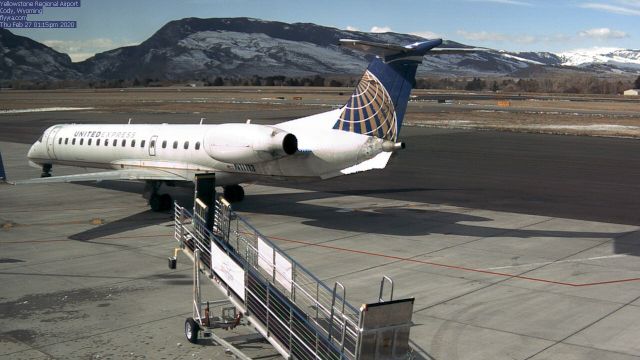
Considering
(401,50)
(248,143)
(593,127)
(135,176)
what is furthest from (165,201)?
(593,127)

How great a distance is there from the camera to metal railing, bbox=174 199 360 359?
10.7m

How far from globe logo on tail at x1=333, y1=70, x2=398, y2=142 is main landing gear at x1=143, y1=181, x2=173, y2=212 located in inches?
288

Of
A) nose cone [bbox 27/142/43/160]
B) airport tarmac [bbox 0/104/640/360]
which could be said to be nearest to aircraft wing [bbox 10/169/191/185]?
airport tarmac [bbox 0/104/640/360]

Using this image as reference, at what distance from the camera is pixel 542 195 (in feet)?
103

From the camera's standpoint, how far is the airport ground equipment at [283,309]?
1017 centimetres

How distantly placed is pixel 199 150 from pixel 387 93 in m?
7.58

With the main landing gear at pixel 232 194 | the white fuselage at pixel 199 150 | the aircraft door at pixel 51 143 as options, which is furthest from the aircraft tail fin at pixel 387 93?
the aircraft door at pixel 51 143

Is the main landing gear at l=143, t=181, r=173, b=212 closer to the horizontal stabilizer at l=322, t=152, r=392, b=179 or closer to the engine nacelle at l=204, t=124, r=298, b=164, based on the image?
the engine nacelle at l=204, t=124, r=298, b=164

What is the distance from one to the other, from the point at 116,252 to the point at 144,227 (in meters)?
3.72

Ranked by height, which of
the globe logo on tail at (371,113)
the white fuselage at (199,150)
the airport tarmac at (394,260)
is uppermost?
the globe logo on tail at (371,113)

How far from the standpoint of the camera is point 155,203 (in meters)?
27.4

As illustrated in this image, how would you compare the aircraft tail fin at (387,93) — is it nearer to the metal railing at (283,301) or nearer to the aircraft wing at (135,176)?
the aircraft wing at (135,176)

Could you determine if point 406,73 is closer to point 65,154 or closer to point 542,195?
point 542,195

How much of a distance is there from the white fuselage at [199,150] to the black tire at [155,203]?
1.30 metres
